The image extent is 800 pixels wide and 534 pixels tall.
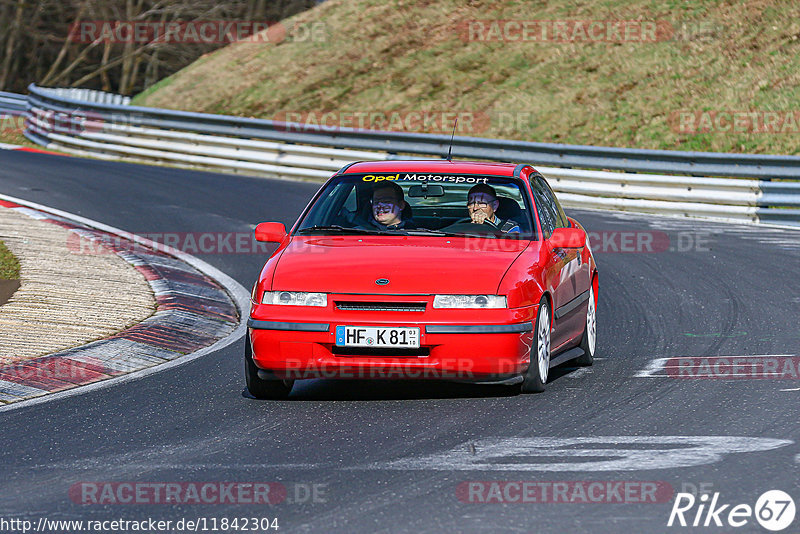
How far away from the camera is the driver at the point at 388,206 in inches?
356

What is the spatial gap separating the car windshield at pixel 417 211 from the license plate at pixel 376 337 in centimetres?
125

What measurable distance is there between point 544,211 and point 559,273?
725 millimetres

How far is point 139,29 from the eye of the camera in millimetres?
50344

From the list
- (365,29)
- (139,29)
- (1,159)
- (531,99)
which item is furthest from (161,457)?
(139,29)

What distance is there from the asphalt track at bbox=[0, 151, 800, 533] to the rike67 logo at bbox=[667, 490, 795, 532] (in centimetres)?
6

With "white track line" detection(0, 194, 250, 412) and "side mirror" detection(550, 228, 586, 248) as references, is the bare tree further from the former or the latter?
"side mirror" detection(550, 228, 586, 248)

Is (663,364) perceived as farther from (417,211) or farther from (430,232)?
(417,211)

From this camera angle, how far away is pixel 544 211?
934 centimetres

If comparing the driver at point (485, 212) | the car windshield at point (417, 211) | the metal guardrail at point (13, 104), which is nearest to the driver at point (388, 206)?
the car windshield at point (417, 211)

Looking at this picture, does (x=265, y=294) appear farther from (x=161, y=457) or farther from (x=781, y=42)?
(x=781, y=42)

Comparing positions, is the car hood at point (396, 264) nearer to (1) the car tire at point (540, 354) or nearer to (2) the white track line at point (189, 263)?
(1) the car tire at point (540, 354)

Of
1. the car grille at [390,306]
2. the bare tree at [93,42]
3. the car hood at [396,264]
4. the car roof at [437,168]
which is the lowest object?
the car grille at [390,306]

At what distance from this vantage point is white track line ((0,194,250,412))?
8.39 meters

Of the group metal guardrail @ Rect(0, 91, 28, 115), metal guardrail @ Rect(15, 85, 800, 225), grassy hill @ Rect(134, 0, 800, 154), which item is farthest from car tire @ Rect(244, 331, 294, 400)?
metal guardrail @ Rect(0, 91, 28, 115)
